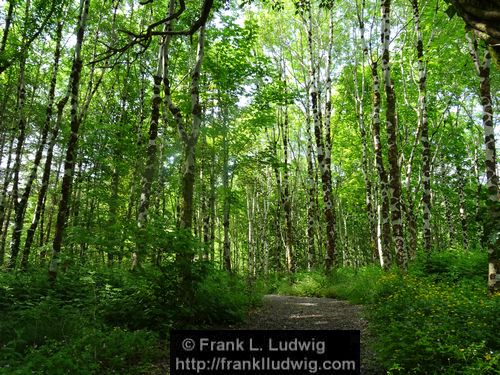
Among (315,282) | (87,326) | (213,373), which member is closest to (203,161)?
(315,282)

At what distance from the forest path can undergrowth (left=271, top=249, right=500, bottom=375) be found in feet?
1.15

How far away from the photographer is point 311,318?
31.2 feet

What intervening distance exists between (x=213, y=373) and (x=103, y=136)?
16.1 metres

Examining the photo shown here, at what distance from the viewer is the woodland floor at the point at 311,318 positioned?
27.2 feet

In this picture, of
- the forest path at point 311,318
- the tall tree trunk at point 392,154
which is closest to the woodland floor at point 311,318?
the forest path at point 311,318

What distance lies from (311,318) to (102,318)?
509 cm

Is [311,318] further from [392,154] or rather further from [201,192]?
[201,192]

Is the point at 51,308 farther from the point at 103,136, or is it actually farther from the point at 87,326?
the point at 103,136

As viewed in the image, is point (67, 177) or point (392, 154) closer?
point (67, 177)

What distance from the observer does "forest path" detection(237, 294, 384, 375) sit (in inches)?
326

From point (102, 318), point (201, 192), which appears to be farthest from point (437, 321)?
point (201, 192)

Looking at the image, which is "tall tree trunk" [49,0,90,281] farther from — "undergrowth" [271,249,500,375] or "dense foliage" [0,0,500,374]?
"undergrowth" [271,249,500,375]

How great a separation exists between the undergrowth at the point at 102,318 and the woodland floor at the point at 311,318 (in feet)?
2.14

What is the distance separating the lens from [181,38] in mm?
17797
